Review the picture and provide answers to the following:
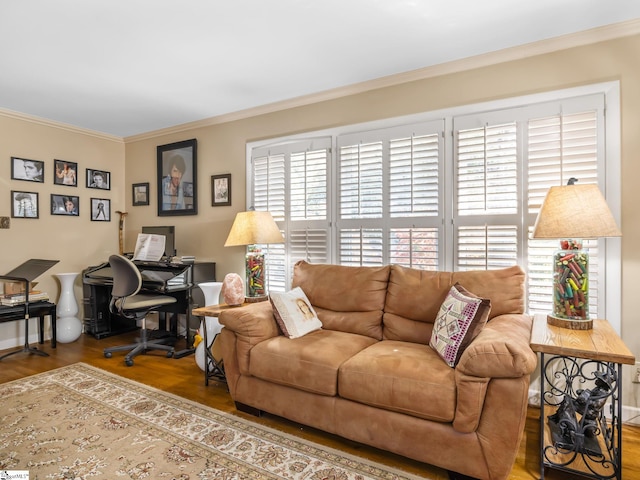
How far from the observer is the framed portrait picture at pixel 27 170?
13.4ft

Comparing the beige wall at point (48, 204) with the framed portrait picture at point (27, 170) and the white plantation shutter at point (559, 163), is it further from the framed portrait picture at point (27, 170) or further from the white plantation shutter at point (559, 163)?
the white plantation shutter at point (559, 163)

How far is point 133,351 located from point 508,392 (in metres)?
3.28

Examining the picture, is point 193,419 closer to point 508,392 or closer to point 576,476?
point 508,392

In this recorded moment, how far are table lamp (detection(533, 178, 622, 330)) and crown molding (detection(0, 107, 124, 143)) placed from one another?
16.3 feet

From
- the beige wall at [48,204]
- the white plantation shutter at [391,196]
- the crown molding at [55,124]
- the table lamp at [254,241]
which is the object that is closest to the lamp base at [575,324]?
the white plantation shutter at [391,196]

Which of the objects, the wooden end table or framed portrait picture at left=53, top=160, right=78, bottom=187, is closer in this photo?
the wooden end table

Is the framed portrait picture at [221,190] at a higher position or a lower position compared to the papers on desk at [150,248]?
higher

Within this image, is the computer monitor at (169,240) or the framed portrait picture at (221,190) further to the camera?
the computer monitor at (169,240)

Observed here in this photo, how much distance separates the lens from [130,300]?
3.79 metres

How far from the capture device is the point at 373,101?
11.0ft

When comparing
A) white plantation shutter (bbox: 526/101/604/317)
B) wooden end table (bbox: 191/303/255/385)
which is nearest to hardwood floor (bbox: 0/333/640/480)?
wooden end table (bbox: 191/303/255/385)

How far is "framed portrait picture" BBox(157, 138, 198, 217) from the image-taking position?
14.8ft

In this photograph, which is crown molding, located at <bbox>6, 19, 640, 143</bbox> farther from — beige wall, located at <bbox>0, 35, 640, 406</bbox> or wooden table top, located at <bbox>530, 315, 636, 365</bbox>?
wooden table top, located at <bbox>530, 315, 636, 365</bbox>

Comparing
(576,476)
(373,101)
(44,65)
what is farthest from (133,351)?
(576,476)
